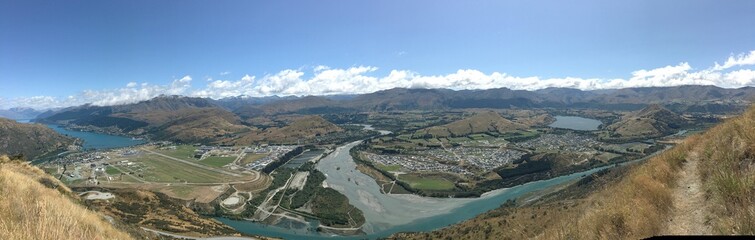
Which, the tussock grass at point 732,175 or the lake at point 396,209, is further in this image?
the lake at point 396,209

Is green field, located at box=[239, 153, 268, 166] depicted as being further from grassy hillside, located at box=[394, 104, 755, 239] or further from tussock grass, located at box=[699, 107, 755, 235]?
tussock grass, located at box=[699, 107, 755, 235]

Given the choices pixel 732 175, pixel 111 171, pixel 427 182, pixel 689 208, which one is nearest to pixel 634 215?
pixel 689 208

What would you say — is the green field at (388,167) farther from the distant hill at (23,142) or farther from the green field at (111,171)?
the distant hill at (23,142)

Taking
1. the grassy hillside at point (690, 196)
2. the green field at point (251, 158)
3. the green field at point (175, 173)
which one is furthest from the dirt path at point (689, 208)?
the green field at point (251, 158)

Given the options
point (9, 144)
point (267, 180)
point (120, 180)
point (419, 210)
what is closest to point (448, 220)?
point (419, 210)

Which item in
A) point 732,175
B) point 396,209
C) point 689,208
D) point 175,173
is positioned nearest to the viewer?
point 732,175

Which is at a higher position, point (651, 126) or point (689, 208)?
point (689, 208)

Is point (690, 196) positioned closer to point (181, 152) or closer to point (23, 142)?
point (181, 152)
